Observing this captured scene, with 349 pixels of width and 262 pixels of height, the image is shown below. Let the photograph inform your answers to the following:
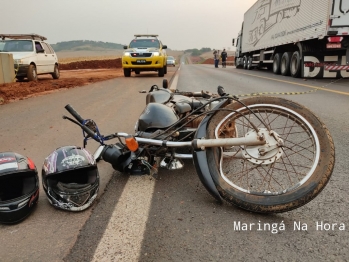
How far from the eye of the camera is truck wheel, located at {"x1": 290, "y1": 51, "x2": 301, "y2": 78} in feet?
51.2

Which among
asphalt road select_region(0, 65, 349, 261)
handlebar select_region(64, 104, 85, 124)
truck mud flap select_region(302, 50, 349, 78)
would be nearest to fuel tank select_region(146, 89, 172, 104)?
asphalt road select_region(0, 65, 349, 261)

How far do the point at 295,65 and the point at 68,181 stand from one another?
15483 millimetres

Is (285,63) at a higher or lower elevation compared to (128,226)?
higher

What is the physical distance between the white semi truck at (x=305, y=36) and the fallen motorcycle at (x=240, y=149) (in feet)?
37.3

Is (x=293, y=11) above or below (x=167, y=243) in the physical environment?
above

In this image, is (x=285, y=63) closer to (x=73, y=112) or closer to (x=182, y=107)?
(x=182, y=107)

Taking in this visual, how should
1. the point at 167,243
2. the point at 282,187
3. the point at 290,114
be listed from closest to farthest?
the point at 167,243
the point at 290,114
the point at 282,187

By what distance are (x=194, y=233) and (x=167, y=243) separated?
0.21 metres

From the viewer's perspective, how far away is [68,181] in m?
2.71

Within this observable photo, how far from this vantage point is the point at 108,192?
2.95 meters

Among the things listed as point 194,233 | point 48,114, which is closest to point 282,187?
point 194,233

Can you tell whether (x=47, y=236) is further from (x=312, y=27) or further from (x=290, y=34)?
(x=290, y=34)

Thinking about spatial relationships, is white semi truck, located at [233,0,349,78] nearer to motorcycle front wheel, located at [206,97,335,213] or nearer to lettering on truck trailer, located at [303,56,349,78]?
lettering on truck trailer, located at [303,56,349,78]

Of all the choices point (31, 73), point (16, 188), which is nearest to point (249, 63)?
point (31, 73)
